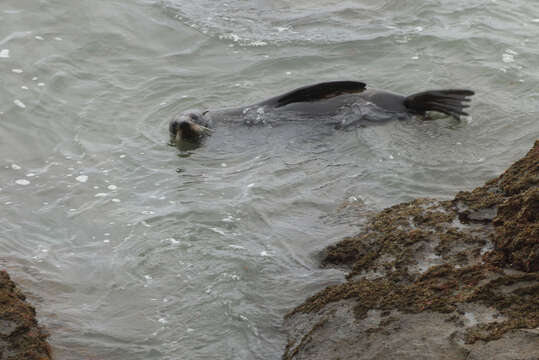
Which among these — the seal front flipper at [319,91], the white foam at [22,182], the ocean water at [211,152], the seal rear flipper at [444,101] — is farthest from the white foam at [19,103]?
the seal rear flipper at [444,101]

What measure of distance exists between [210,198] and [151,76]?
3.47 metres

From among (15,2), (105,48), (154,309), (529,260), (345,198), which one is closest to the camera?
(529,260)

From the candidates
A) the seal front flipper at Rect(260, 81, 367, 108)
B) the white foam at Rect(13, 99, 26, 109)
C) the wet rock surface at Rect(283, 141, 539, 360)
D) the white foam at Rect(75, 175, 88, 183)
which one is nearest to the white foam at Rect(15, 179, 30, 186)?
the white foam at Rect(75, 175, 88, 183)

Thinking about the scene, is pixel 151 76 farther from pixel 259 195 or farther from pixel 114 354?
pixel 114 354

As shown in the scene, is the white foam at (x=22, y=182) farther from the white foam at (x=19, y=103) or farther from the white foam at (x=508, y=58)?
the white foam at (x=508, y=58)

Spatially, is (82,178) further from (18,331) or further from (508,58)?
(508,58)

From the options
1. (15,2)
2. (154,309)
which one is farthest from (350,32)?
(154,309)

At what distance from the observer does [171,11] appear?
1074cm

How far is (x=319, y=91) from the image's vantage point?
7133 millimetres

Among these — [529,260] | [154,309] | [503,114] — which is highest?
[529,260]

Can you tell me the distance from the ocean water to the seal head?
15 cm

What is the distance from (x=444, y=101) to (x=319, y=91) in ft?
4.32

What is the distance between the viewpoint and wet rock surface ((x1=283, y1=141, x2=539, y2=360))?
302 centimetres

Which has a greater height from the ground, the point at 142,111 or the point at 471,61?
the point at 471,61
